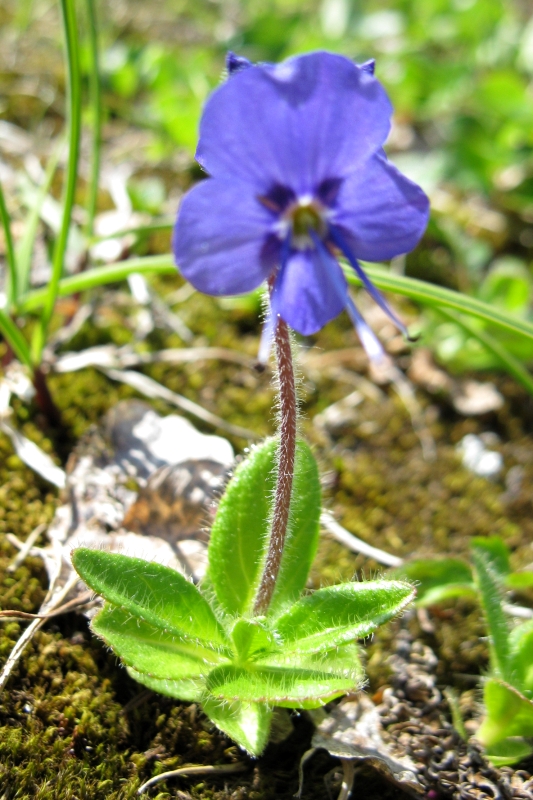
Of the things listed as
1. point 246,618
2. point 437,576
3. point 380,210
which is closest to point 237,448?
point 437,576

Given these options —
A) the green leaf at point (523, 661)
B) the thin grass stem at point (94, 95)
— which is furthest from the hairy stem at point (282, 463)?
the thin grass stem at point (94, 95)

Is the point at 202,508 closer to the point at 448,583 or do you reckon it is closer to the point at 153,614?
the point at 153,614

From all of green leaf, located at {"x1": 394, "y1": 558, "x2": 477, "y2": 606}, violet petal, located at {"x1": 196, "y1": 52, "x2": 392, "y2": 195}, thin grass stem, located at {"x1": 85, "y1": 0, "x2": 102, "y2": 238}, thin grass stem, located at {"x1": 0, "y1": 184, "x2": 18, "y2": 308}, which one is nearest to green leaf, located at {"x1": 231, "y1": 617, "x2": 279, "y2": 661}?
green leaf, located at {"x1": 394, "y1": 558, "x2": 477, "y2": 606}

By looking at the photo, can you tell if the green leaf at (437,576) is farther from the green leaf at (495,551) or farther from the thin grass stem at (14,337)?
the thin grass stem at (14,337)

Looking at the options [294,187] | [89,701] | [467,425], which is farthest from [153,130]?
[89,701]

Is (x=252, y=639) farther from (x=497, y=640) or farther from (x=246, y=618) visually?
(x=497, y=640)

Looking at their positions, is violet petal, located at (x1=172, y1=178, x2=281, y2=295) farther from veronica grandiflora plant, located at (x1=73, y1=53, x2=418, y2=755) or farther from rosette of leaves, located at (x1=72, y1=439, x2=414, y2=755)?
rosette of leaves, located at (x1=72, y1=439, x2=414, y2=755)
